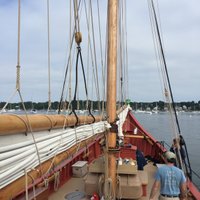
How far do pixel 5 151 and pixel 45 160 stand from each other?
60 cm

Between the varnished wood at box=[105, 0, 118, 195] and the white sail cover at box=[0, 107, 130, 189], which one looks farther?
the varnished wood at box=[105, 0, 118, 195]

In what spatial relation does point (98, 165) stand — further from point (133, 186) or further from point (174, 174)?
point (174, 174)

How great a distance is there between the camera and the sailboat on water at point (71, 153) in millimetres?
1616

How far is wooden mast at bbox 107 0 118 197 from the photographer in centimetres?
396

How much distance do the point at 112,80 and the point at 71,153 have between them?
1.41 meters

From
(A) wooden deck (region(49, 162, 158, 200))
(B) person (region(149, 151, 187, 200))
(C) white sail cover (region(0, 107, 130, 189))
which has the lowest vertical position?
(A) wooden deck (region(49, 162, 158, 200))

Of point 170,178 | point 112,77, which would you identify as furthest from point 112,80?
point 170,178

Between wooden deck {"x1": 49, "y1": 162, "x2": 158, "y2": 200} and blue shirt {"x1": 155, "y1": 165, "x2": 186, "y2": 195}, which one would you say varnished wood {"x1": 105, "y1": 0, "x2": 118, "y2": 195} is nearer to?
blue shirt {"x1": 155, "y1": 165, "x2": 186, "y2": 195}

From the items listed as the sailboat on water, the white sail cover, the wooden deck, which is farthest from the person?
the white sail cover

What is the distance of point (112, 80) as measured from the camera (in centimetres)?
397

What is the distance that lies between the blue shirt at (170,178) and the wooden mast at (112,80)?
0.77 m

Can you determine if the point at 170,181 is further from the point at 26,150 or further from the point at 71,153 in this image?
the point at 26,150

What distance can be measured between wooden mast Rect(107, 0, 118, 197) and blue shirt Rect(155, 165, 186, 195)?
768 millimetres

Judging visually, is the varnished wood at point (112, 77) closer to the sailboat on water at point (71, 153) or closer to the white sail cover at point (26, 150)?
the sailboat on water at point (71, 153)
